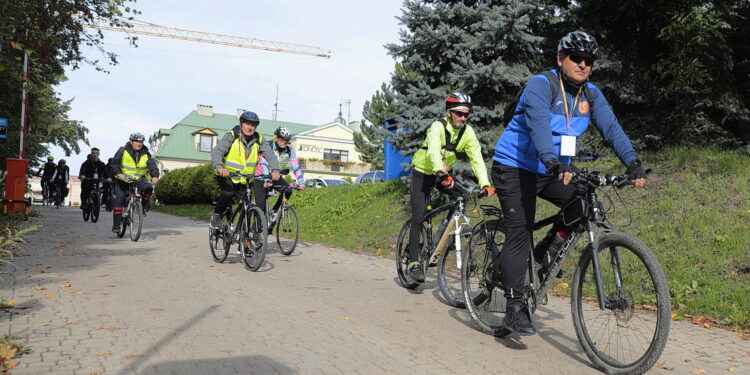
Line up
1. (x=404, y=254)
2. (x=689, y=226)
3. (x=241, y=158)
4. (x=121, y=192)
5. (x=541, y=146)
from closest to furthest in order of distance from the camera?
(x=541, y=146)
(x=404, y=254)
(x=689, y=226)
(x=241, y=158)
(x=121, y=192)

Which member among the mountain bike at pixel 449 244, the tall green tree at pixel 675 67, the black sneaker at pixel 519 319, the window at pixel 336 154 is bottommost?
the black sneaker at pixel 519 319

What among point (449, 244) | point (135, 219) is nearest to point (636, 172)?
point (449, 244)

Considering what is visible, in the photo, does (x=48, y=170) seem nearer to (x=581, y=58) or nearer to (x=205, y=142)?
(x=581, y=58)

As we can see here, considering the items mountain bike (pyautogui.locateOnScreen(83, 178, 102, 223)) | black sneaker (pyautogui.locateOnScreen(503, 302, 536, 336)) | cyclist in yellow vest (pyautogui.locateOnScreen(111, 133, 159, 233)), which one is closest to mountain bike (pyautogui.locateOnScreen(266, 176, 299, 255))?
cyclist in yellow vest (pyautogui.locateOnScreen(111, 133, 159, 233))

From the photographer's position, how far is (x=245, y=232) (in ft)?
26.0

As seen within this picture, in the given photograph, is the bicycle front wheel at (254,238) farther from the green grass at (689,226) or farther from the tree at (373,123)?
the tree at (373,123)

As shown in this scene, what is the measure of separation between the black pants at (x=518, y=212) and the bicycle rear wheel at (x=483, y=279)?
0.32 meters

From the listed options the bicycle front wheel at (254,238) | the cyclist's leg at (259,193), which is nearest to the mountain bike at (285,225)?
the cyclist's leg at (259,193)

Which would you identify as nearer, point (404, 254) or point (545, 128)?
point (545, 128)

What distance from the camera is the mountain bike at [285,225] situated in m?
9.52

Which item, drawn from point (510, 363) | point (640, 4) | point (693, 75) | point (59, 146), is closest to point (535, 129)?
point (510, 363)

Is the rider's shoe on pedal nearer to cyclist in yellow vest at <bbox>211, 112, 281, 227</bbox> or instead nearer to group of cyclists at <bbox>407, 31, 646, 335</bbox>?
group of cyclists at <bbox>407, 31, 646, 335</bbox>

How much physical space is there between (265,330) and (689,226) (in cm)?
564

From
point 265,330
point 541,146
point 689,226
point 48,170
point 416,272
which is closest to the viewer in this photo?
point 541,146
